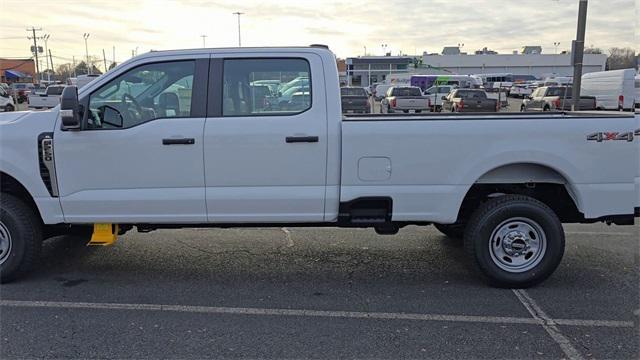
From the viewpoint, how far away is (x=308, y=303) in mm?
4293

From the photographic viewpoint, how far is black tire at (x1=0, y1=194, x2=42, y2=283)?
15.0 feet

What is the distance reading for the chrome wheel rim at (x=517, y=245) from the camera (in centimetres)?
457

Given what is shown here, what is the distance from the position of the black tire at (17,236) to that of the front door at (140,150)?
0.37m

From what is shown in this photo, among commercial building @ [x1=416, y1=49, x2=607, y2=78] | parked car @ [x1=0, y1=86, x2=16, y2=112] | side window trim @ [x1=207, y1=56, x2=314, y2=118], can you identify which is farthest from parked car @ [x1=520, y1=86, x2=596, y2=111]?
commercial building @ [x1=416, y1=49, x2=607, y2=78]

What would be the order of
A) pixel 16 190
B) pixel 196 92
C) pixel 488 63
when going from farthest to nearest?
pixel 488 63, pixel 16 190, pixel 196 92

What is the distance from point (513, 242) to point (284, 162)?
83.9 inches

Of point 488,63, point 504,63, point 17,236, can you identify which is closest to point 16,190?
point 17,236

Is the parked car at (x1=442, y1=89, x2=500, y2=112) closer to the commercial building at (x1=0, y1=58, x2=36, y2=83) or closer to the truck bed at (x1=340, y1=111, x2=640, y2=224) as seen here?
the truck bed at (x1=340, y1=111, x2=640, y2=224)

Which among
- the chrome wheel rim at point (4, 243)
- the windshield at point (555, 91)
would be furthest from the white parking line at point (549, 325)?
the windshield at point (555, 91)

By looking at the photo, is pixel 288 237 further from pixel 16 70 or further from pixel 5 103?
pixel 16 70

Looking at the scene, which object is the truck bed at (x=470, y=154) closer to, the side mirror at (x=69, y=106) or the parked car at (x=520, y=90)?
the side mirror at (x=69, y=106)

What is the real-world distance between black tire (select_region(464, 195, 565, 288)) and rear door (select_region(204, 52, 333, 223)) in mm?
1408

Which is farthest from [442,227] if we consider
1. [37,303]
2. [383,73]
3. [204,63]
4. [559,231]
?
[383,73]

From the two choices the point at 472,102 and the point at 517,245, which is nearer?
the point at 517,245
